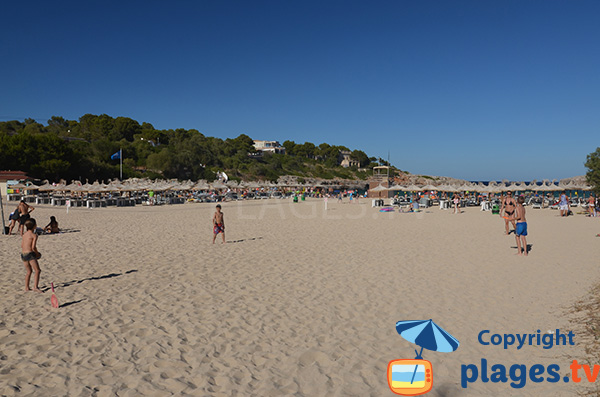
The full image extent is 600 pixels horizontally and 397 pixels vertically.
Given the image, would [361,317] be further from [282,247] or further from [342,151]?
[342,151]

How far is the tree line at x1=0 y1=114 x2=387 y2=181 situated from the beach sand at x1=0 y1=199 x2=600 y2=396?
35689mm

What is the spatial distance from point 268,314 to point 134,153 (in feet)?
198

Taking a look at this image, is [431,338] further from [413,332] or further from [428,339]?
[413,332]

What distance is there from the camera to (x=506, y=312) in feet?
16.6

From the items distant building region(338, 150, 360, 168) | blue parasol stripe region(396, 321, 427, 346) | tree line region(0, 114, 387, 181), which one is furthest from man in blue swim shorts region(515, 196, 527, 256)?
distant building region(338, 150, 360, 168)

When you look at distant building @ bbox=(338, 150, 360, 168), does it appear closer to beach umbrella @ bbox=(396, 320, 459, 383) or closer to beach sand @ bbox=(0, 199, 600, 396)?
beach sand @ bbox=(0, 199, 600, 396)

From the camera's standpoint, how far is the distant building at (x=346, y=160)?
11806 cm

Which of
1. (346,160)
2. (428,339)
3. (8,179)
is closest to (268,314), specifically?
(428,339)

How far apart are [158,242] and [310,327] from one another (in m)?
7.03

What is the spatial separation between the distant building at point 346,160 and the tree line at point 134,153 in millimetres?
5374

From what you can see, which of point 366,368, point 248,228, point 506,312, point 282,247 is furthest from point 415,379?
point 248,228

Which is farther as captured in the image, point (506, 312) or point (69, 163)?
point (69, 163)

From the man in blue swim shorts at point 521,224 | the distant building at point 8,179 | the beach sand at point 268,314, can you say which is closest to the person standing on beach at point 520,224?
the man in blue swim shorts at point 521,224

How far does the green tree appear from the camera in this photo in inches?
801
